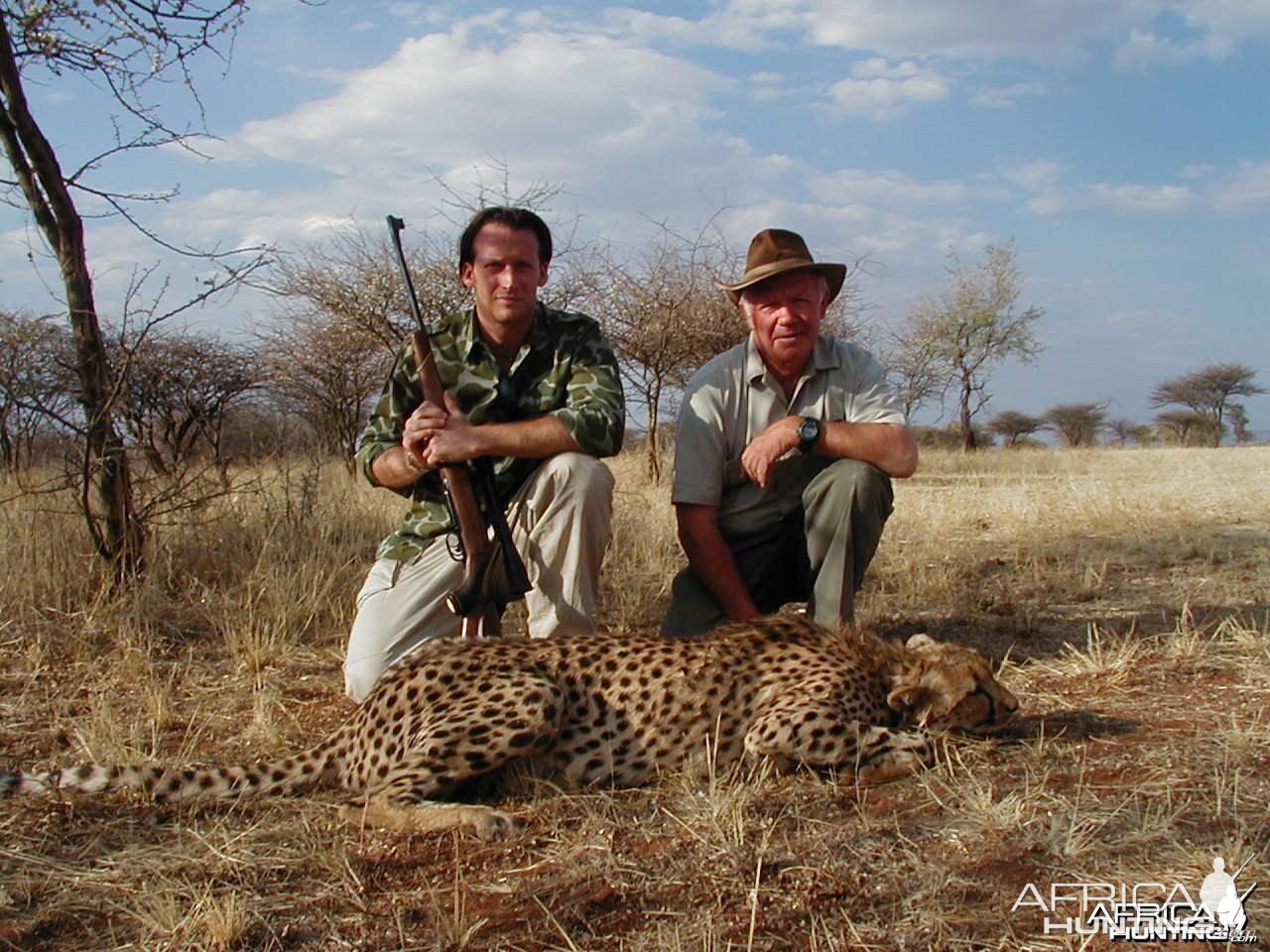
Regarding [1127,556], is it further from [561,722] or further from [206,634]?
[206,634]

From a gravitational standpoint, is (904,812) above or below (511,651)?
below

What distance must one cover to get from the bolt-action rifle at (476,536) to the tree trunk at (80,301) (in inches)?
78.9

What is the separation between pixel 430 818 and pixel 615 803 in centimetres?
51

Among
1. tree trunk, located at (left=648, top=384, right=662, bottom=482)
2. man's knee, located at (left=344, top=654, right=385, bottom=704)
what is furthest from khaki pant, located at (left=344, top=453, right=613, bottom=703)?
tree trunk, located at (left=648, top=384, right=662, bottom=482)

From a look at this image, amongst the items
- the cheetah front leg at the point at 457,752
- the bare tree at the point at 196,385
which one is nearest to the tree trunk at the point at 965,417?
the bare tree at the point at 196,385

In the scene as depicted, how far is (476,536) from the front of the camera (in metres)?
4.00

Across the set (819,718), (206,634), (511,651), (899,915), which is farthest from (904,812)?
(206,634)

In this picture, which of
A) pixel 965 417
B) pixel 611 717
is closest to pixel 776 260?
pixel 611 717

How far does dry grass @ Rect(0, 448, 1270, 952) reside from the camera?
2.29m

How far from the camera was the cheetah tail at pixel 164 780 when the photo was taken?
9.82 ft

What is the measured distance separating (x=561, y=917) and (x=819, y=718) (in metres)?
1.20

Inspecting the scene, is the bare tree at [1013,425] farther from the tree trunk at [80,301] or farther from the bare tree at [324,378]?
the tree trunk at [80,301]

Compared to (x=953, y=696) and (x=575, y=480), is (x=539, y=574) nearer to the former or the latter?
(x=575, y=480)

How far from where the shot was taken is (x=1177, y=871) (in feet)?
7.86
